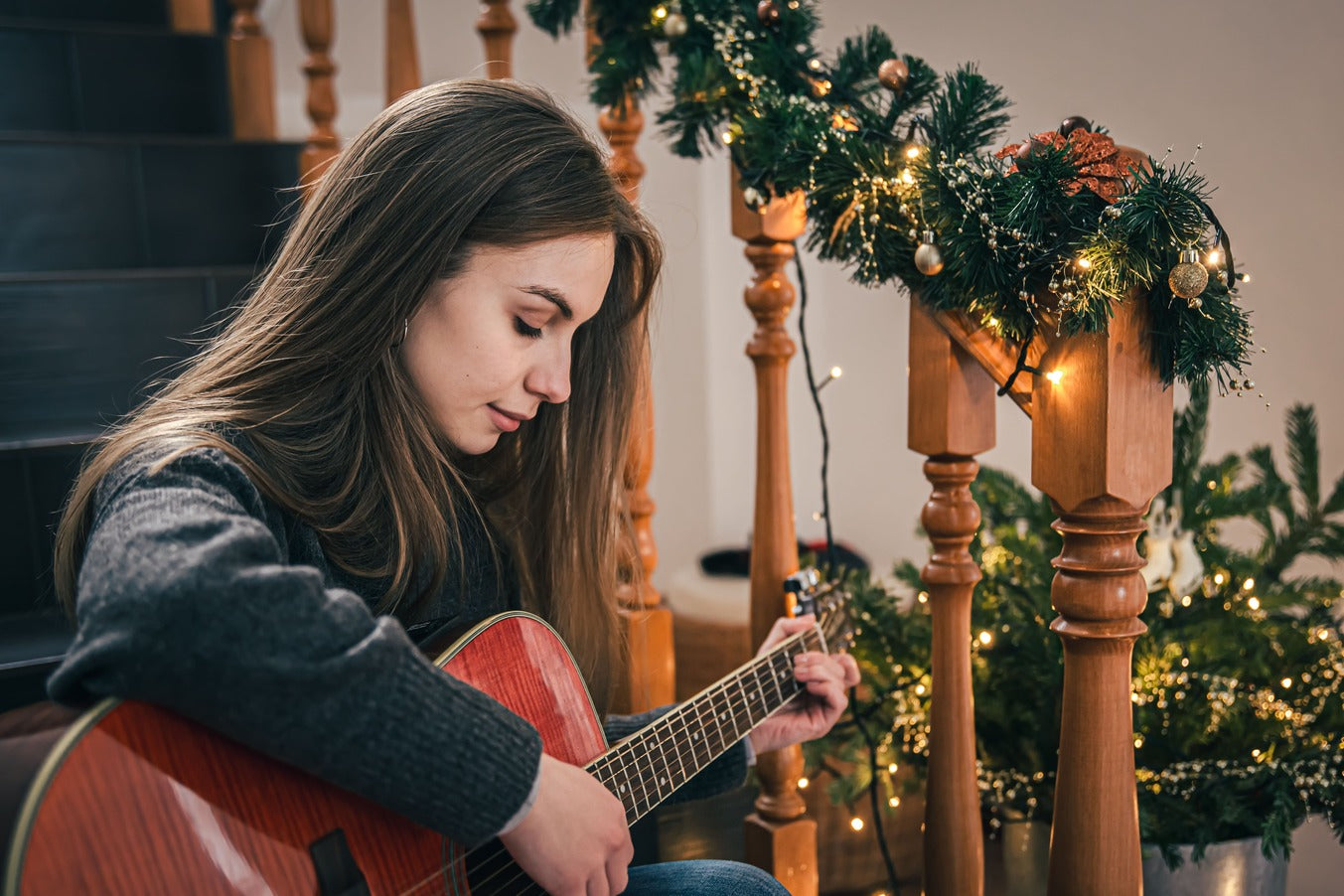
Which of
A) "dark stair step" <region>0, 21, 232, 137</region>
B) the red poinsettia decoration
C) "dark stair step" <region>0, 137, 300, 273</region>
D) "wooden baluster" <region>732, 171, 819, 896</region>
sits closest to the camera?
the red poinsettia decoration

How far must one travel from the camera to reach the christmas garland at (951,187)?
0.81 m

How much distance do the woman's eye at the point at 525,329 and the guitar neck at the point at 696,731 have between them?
0.36 metres

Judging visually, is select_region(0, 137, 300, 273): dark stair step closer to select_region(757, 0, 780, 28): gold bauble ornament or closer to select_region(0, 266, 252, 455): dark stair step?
select_region(0, 266, 252, 455): dark stair step

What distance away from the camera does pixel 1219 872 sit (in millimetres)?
1146

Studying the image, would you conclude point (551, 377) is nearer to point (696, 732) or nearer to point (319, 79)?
point (696, 732)

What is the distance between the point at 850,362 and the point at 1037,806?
45.8 inches

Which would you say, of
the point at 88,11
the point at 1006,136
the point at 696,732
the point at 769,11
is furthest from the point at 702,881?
the point at 88,11

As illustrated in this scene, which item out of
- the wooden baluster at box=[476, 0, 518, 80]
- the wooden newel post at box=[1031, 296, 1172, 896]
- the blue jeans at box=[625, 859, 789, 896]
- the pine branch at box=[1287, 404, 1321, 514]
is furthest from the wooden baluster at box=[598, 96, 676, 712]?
the pine branch at box=[1287, 404, 1321, 514]

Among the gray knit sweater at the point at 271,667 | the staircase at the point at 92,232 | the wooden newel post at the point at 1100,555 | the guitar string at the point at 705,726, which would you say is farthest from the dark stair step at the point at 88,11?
the wooden newel post at the point at 1100,555

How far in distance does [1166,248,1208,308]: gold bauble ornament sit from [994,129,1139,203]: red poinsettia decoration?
0.25ft

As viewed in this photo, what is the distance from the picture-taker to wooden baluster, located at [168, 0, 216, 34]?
207 centimetres

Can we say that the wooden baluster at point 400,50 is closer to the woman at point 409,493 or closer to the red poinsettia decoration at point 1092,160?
the woman at point 409,493

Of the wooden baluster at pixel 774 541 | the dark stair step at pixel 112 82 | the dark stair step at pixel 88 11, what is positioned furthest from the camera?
the dark stair step at pixel 88 11

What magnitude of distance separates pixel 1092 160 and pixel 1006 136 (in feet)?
3.14
